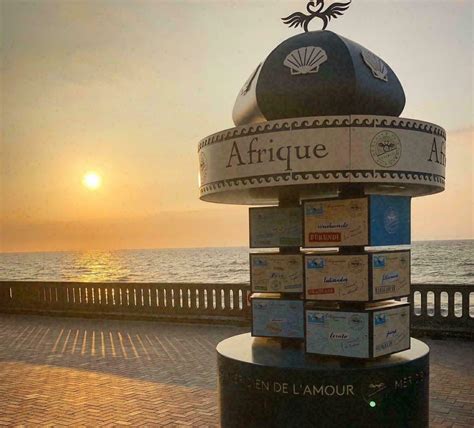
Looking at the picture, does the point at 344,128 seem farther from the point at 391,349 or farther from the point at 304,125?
the point at 391,349

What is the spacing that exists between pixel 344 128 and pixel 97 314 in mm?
13169

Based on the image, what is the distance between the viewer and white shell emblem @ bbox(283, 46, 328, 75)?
5.66 meters

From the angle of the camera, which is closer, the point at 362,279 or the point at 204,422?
the point at 362,279

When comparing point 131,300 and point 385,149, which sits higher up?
point 385,149

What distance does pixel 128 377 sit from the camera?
994 cm

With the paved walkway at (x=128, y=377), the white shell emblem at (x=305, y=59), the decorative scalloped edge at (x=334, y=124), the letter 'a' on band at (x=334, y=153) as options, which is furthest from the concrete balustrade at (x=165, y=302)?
the white shell emblem at (x=305, y=59)

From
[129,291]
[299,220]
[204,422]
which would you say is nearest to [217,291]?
[129,291]

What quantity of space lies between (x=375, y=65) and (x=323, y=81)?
0.68 meters

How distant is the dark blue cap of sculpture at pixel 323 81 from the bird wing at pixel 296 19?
383 mm

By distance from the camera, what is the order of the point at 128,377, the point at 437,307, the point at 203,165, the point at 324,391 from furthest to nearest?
the point at 437,307 → the point at 128,377 → the point at 203,165 → the point at 324,391

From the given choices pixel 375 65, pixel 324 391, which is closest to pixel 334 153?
pixel 375 65

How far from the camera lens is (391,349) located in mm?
5832

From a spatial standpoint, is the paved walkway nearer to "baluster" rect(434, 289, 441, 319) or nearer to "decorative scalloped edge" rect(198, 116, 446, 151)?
"baluster" rect(434, 289, 441, 319)

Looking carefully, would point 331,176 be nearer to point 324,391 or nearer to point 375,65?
point 375,65
